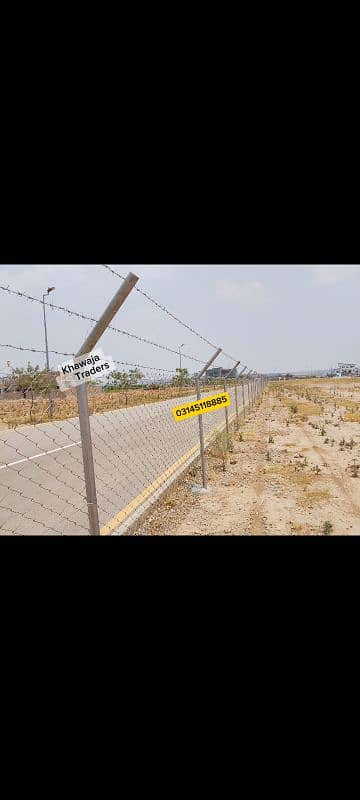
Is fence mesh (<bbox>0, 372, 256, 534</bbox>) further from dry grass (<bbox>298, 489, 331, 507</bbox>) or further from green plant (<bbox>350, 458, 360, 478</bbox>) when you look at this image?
green plant (<bbox>350, 458, 360, 478</bbox>)

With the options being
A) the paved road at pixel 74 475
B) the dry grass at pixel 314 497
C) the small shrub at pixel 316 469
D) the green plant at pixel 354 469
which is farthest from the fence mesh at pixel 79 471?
the green plant at pixel 354 469

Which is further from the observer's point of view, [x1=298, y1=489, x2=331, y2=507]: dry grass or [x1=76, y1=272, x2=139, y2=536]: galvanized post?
[x1=298, y1=489, x2=331, y2=507]: dry grass

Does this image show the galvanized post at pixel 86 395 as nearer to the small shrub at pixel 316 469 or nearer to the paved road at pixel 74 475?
the paved road at pixel 74 475

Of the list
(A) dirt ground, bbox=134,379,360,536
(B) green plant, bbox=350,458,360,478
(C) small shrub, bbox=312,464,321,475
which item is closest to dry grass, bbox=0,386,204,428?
(A) dirt ground, bbox=134,379,360,536

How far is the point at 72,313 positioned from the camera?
7.46 feet

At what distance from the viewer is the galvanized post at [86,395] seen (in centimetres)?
205

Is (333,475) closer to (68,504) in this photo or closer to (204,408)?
(204,408)

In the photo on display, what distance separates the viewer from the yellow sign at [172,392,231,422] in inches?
146

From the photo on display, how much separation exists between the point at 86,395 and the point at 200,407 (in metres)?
2.04

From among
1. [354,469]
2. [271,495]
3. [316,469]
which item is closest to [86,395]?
[271,495]

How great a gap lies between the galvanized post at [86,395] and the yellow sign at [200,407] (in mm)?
1497

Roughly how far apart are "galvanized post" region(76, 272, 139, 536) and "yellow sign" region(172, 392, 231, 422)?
150 cm

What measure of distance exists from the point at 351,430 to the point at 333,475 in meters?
5.83

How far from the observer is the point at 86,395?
2047 millimetres
